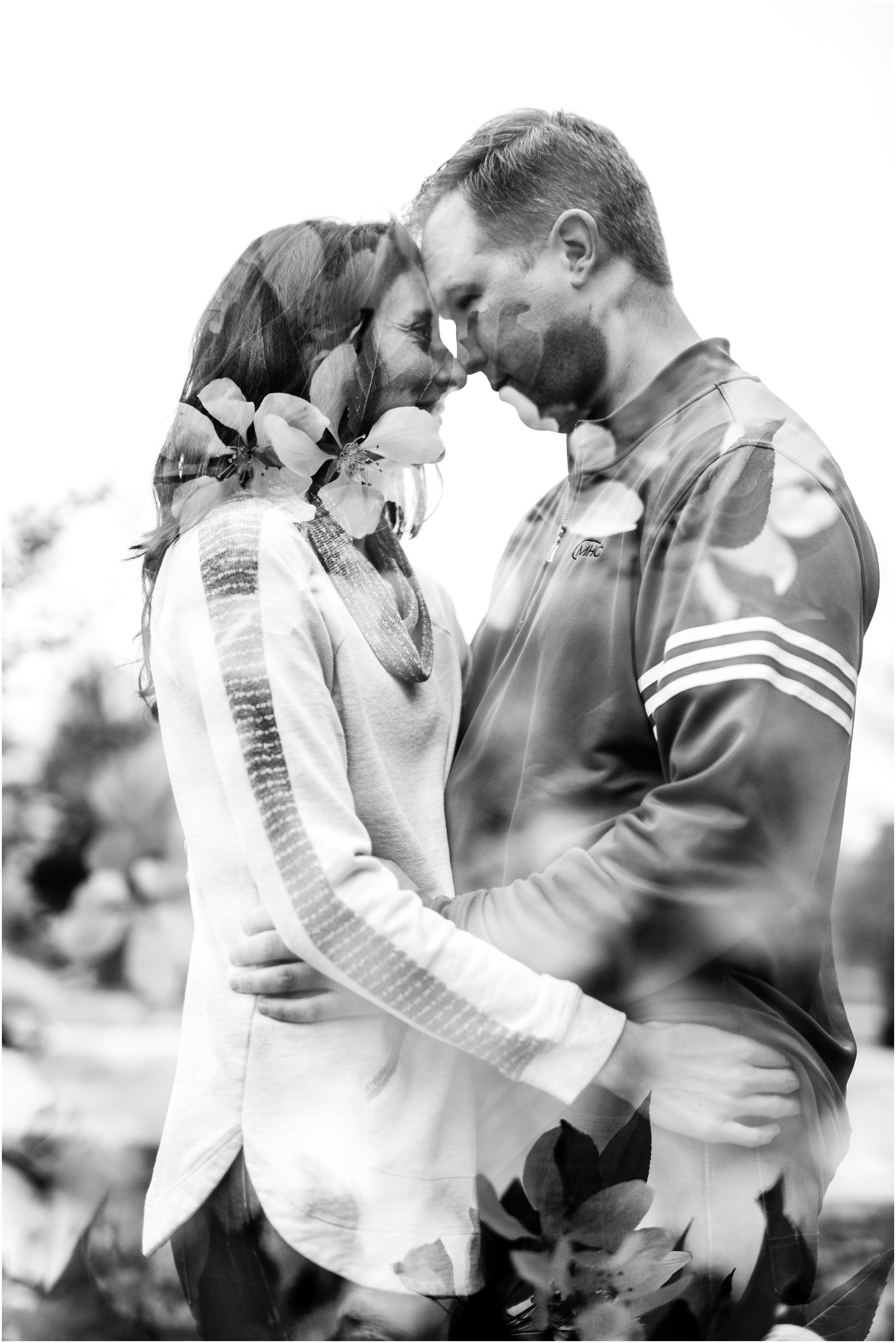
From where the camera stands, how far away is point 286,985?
0.93 metres

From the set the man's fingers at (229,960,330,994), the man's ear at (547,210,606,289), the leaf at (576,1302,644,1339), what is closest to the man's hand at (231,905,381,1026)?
the man's fingers at (229,960,330,994)

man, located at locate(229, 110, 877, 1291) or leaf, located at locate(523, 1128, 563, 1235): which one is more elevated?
man, located at locate(229, 110, 877, 1291)

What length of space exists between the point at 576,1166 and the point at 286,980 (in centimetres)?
31

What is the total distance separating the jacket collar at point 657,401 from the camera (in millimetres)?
1015

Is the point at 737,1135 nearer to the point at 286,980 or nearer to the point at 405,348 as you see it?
the point at 286,980

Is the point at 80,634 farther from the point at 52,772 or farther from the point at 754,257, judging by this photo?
the point at 754,257

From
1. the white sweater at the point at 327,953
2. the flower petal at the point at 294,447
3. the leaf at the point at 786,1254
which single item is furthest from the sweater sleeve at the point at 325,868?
the leaf at the point at 786,1254

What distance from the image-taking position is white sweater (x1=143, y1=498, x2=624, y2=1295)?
34.7 inches

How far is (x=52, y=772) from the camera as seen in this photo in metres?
1.03

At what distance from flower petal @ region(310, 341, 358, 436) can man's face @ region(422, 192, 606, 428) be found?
0.33ft

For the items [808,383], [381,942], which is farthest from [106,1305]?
[808,383]

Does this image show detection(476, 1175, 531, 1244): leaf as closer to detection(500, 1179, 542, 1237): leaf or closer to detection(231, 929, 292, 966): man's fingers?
detection(500, 1179, 542, 1237): leaf

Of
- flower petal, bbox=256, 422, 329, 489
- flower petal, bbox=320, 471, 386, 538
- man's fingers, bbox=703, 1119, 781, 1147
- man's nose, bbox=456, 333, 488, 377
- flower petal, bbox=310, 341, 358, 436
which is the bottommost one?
man's fingers, bbox=703, 1119, 781, 1147

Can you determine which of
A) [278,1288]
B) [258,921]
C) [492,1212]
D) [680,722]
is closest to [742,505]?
[680,722]
